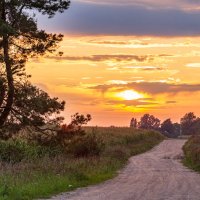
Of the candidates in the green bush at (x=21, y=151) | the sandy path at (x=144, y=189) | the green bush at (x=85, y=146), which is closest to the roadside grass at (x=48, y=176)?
the green bush at (x=21, y=151)

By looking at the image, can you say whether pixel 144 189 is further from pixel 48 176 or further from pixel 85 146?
pixel 85 146

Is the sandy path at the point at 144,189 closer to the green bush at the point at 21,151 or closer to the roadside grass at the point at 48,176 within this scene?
the roadside grass at the point at 48,176

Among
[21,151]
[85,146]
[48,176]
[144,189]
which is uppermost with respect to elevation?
[85,146]

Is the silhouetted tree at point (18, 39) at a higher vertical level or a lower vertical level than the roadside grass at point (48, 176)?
higher

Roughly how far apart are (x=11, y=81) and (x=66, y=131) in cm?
553

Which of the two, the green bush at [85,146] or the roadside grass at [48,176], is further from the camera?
the green bush at [85,146]

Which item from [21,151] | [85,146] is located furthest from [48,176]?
[85,146]

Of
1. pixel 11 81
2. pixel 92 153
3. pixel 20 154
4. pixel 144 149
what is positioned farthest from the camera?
pixel 144 149

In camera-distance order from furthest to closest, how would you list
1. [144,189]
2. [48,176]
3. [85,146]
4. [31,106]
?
[85,146] → [31,106] → [48,176] → [144,189]

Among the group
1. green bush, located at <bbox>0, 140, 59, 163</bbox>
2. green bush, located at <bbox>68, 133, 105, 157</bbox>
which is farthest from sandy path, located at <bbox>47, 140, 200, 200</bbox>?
green bush, located at <bbox>68, 133, 105, 157</bbox>

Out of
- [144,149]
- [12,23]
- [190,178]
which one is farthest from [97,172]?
[144,149]

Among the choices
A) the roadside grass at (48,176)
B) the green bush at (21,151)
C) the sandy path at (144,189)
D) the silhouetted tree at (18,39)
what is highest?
the silhouetted tree at (18,39)

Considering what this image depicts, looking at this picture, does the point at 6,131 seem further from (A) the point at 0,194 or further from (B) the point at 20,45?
(A) the point at 0,194

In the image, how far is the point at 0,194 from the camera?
2058 centimetres
